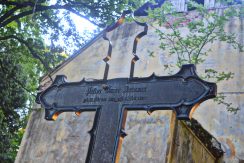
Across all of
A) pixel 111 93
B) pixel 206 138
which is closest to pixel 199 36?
pixel 206 138

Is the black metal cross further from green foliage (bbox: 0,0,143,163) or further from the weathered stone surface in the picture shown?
green foliage (bbox: 0,0,143,163)

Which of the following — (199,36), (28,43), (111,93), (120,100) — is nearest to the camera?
(120,100)

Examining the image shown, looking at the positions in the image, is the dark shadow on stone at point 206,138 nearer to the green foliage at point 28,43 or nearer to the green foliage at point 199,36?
the green foliage at point 199,36

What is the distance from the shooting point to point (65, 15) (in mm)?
11453

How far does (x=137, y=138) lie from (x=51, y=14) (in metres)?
7.03

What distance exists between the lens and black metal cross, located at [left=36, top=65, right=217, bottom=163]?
2.82m

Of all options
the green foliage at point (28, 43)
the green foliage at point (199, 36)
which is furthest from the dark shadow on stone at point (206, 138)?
the green foliage at point (28, 43)

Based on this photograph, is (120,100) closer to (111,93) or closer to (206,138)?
(111,93)

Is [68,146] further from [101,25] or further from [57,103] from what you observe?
[101,25]

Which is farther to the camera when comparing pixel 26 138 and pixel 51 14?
pixel 51 14

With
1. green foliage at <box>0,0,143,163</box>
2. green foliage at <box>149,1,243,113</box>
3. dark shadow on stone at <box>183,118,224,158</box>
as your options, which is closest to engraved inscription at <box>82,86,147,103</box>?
dark shadow on stone at <box>183,118,224,158</box>

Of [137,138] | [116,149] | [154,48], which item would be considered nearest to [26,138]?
[137,138]

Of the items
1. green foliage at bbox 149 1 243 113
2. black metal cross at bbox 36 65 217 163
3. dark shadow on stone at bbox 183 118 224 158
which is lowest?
black metal cross at bbox 36 65 217 163

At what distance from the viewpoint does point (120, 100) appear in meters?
3.15
